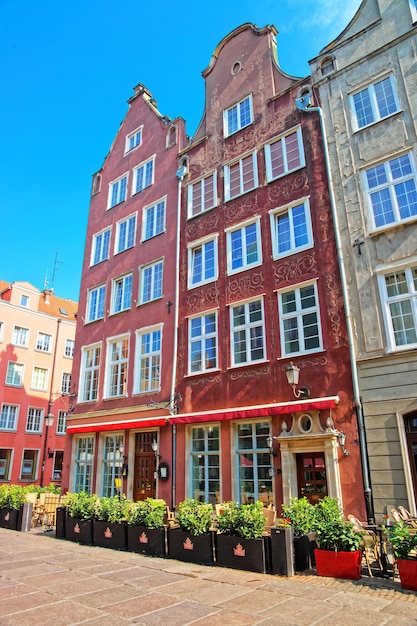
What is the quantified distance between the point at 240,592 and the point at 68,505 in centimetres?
761

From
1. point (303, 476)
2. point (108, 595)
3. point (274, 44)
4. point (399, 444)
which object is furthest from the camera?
point (274, 44)

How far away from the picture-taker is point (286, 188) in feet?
48.6

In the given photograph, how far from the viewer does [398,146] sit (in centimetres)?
1249

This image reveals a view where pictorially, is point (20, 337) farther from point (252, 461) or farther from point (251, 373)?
point (252, 461)

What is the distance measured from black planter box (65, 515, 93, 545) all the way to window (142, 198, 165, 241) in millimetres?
11662

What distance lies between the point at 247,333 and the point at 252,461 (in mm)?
3941

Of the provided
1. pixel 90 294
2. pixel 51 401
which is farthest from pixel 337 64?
pixel 51 401

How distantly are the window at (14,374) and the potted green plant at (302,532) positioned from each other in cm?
2672

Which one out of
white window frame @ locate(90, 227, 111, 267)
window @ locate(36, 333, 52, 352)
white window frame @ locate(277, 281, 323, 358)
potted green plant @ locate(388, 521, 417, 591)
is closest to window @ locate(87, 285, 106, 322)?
white window frame @ locate(90, 227, 111, 267)

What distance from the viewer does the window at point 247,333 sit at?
1407cm

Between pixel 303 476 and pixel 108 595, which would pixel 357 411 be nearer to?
pixel 303 476

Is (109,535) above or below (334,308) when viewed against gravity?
below

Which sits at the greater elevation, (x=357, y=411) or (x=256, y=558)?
(x=357, y=411)

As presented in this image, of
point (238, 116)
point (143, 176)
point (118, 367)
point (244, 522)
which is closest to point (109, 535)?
point (244, 522)
